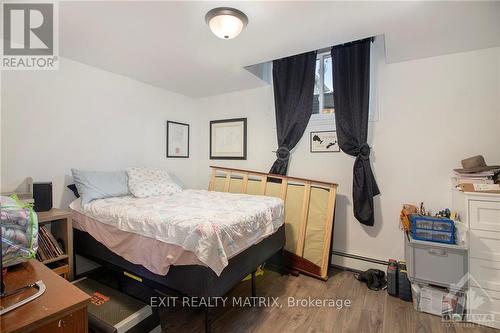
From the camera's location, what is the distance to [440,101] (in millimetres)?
2393

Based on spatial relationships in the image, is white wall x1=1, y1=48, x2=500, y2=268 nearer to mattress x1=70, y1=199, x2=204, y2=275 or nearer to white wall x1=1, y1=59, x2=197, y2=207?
white wall x1=1, y1=59, x2=197, y2=207

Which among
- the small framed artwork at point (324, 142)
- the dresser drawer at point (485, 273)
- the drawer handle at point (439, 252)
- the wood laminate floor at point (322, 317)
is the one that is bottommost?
the wood laminate floor at point (322, 317)

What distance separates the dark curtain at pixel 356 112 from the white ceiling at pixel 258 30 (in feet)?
0.99

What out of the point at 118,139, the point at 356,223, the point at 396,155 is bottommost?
the point at 356,223

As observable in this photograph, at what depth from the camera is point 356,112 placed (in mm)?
2617

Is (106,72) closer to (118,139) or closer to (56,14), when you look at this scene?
(118,139)

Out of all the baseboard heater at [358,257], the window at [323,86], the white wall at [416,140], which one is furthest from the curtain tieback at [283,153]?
the baseboard heater at [358,257]

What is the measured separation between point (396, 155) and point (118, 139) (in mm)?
3240

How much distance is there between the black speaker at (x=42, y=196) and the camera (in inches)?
81.8

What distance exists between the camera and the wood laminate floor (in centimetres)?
184

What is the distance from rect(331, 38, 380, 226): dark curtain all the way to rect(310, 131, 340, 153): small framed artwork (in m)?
0.15

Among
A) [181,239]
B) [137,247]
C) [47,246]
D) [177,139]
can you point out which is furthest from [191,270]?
[177,139]

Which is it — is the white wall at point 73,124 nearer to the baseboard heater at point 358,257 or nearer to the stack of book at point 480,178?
the baseboard heater at point 358,257

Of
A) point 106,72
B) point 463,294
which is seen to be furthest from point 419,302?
point 106,72
